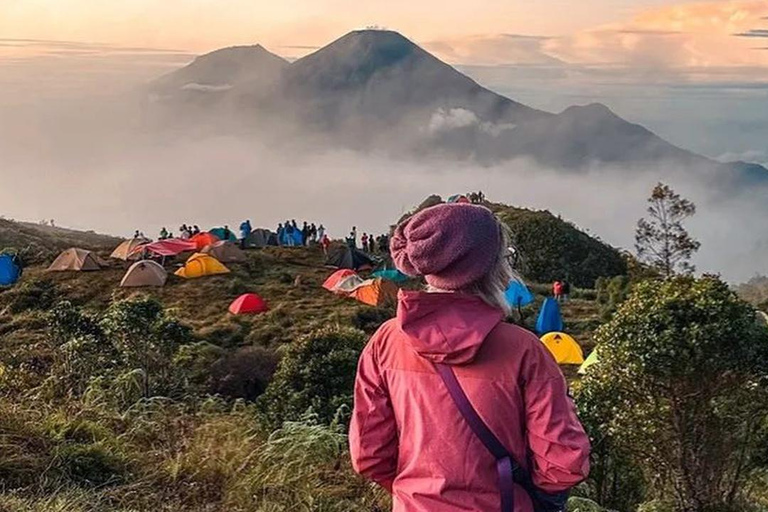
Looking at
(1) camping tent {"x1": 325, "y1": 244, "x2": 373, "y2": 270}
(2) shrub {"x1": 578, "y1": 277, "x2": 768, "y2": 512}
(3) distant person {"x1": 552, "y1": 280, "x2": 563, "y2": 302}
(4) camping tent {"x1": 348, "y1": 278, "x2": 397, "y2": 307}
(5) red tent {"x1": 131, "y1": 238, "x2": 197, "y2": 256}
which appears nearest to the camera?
(2) shrub {"x1": 578, "y1": 277, "x2": 768, "y2": 512}

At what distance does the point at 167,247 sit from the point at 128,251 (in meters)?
1.54

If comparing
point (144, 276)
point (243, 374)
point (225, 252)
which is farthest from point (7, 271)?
point (243, 374)

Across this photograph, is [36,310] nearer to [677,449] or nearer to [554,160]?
[677,449]

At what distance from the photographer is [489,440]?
2428mm

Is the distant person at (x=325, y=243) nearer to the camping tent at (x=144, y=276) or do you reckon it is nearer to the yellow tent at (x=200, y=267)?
the yellow tent at (x=200, y=267)

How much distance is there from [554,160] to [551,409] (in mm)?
194318

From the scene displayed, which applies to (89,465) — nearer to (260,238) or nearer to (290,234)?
(260,238)

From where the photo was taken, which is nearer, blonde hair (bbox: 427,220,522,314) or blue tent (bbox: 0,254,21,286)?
blonde hair (bbox: 427,220,522,314)

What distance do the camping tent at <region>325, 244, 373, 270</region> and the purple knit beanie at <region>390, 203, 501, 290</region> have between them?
103ft

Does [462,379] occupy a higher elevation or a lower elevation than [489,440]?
higher

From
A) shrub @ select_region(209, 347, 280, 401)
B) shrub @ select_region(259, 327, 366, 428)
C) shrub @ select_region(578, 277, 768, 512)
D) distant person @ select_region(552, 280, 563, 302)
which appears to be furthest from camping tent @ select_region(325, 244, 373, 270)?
shrub @ select_region(578, 277, 768, 512)

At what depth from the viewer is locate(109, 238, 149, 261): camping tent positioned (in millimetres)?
33625

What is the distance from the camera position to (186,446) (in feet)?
17.9

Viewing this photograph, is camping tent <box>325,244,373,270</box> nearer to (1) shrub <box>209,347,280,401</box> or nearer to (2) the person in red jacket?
(1) shrub <box>209,347,280,401</box>
